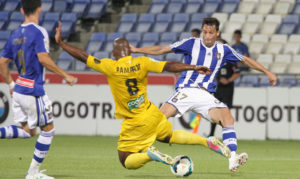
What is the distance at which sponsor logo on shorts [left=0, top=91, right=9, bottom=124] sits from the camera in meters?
15.4

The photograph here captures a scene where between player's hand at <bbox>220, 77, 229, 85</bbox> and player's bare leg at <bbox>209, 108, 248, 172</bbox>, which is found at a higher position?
player's hand at <bbox>220, 77, 229, 85</bbox>

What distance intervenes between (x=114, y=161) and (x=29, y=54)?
3238mm

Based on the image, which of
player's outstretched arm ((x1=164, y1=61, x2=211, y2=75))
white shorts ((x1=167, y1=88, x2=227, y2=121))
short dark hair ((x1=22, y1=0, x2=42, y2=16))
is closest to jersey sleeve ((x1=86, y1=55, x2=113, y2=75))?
player's outstretched arm ((x1=164, y1=61, x2=211, y2=75))

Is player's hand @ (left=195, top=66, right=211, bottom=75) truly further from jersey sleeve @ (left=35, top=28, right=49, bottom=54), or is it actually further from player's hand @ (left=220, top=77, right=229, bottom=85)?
player's hand @ (left=220, top=77, right=229, bottom=85)

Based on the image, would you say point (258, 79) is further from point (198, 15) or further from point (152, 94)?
point (198, 15)

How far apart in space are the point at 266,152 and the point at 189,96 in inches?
147

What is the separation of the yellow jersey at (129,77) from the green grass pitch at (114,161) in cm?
94

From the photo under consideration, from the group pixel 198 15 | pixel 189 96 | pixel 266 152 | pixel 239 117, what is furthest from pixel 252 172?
pixel 198 15

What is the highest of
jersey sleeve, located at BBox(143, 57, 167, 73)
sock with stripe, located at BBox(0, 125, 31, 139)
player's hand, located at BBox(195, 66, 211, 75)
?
jersey sleeve, located at BBox(143, 57, 167, 73)

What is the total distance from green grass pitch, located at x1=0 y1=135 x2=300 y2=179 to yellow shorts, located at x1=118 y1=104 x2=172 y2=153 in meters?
0.58

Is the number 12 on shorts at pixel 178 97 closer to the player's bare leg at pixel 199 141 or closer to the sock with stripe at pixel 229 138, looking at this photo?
the sock with stripe at pixel 229 138

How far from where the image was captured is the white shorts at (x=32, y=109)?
714 centimetres

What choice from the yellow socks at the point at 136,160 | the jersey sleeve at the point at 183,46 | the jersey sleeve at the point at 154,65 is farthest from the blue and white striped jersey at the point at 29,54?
the jersey sleeve at the point at 183,46

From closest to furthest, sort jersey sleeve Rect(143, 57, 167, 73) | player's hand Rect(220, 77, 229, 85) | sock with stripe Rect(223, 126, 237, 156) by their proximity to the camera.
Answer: jersey sleeve Rect(143, 57, 167, 73) < sock with stripe Rect(223, 126, 237, 156) < player's hand Rect(220, 77, 229, 85)
